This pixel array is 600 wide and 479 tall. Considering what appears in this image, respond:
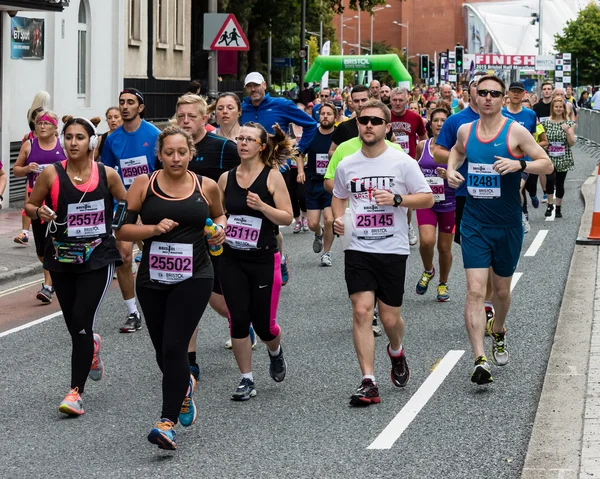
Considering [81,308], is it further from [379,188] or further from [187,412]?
[379,188]

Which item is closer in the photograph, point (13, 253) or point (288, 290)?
point (288, 290)

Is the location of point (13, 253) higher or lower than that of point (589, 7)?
lower

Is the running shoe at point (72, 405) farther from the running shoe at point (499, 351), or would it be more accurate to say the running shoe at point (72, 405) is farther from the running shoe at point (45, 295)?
the running shoe at point (45, 295)

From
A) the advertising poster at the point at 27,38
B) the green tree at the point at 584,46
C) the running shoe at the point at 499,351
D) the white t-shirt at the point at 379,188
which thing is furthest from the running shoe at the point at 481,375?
the green tree at the point at 584,46

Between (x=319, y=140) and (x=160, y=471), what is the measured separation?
889 centimetres

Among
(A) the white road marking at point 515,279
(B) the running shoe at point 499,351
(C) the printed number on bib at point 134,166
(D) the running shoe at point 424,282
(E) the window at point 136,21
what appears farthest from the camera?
(E) the window at point 136,21

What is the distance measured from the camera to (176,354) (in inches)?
255

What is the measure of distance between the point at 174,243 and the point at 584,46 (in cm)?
11445

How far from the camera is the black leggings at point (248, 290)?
24.8 ft

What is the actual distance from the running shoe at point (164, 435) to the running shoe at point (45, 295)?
5631mm

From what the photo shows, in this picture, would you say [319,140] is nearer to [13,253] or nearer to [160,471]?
[13,253]

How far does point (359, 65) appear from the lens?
5769 cm

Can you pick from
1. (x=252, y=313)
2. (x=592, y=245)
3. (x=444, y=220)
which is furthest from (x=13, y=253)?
(x=252, y=313)

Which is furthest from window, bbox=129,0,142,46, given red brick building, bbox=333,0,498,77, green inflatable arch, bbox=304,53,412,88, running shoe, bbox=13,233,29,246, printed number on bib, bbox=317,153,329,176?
red brick building, bbox=333,0,498,77
